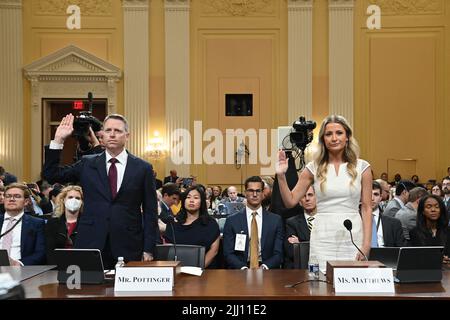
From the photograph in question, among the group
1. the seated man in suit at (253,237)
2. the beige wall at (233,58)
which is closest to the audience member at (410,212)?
the seated man in suit at (253,237)

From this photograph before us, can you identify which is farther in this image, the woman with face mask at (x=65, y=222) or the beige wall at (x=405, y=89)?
the beige wall at (x=405, y=89)

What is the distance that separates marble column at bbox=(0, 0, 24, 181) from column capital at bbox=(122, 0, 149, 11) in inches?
107

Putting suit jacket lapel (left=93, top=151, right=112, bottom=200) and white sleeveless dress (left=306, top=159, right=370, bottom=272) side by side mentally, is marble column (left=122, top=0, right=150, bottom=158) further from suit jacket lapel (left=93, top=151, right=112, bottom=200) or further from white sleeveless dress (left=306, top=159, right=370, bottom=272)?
white sleeveless dress (left=306, top=159, right=370, bottom=272)

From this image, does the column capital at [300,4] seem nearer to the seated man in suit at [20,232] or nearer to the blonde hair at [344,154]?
the seated man in suit at [20,232]

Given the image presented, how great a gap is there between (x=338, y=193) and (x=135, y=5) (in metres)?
14.5

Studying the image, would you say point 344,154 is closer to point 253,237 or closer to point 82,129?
point 253,237

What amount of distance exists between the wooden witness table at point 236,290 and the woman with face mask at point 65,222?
174cm

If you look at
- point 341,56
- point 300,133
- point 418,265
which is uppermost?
point 341,56

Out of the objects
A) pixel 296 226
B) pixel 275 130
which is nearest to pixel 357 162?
pixel 296 226

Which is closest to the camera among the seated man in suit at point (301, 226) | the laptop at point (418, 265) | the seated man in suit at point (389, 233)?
the laptop at point (418, 265)

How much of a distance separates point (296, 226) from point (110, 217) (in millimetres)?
2068

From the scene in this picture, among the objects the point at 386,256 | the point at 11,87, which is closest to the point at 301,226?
the point at 386,256

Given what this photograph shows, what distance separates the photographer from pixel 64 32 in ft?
55.8

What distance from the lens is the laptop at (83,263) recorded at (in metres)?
2.96
